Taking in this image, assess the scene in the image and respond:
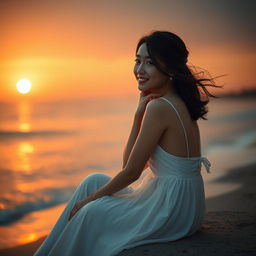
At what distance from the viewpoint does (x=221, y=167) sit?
10.0m

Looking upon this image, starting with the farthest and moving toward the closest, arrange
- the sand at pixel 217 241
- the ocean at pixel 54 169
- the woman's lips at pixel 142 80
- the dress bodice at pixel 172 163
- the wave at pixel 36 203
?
the wave at pixel 36 203 → the ocean at pixel 54 169 → the woman's lips at pixel 142 80 → the dress bodice at pixel 172 163 → the sand at pixel 217 241

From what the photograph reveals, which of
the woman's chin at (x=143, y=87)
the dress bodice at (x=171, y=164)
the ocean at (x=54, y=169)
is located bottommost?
the ocean at (x=54, y=169)

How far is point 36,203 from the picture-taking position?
24.9 ft

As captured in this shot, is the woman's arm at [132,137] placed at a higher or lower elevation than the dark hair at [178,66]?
lower

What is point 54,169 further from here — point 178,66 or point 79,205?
point 178,66

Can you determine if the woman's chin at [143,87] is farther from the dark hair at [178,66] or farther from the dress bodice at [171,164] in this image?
the dress bodice at [171,164]

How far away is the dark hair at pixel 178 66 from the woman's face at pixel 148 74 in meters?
0.05

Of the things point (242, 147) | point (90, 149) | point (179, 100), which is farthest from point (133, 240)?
point (90, 149)

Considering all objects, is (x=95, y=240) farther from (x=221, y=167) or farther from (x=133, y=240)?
(x=221, y=167)

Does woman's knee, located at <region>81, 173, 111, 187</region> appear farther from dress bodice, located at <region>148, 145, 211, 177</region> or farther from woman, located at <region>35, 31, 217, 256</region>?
dress bodice, located at <region>148, 145, 211, 177</region>

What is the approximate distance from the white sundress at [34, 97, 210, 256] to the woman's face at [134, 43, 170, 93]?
53 cm

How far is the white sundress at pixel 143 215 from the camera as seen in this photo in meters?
3.09

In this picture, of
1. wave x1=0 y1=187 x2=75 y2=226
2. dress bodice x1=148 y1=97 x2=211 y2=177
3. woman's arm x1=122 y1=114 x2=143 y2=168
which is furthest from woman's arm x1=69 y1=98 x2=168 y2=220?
wave x1=0 y1=187 x2=75 y2=226

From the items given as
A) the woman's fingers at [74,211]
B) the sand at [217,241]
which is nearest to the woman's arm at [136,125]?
the woman's fingers at [74,211]
